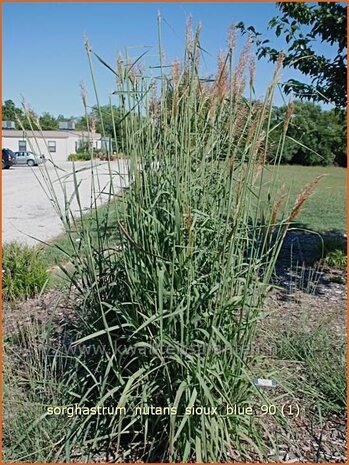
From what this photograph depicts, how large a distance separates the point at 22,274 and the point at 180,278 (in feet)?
8.36

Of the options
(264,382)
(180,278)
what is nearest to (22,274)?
(180,278)

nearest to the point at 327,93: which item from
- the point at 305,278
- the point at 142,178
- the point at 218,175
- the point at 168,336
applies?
the point at 305,278

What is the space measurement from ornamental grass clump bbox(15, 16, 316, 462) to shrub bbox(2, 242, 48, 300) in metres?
1.97

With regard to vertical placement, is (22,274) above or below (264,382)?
below

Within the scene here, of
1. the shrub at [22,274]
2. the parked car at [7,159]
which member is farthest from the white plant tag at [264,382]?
the parked car at [7,159]

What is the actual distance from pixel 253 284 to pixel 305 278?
3153 millimetres

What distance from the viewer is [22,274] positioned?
4.27m

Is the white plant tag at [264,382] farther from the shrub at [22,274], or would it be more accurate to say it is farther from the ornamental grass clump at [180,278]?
the shrub at [22,274]

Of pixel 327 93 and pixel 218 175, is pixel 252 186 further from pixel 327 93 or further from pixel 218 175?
pixel 327 93

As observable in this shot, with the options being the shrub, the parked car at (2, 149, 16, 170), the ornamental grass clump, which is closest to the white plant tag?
the ornamental grass clump

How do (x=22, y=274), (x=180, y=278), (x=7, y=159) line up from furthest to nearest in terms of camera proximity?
(x=7, y=159) → (x=22, y=274) → (x=180, y=278)

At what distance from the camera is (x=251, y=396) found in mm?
2404

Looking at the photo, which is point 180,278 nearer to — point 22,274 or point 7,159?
point 22,274

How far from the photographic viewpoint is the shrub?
Answer: 4.16 meters
